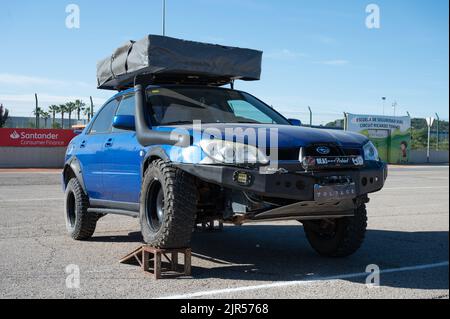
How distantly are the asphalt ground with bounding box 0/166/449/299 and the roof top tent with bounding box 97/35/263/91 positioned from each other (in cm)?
205

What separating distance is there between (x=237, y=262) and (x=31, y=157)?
23988mm

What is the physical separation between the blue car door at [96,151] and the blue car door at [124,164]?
16cm

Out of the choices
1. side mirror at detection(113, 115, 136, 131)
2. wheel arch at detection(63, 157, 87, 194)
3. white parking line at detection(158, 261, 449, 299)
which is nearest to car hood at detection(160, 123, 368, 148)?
side mirror at detection(113, 115, 136, 131)

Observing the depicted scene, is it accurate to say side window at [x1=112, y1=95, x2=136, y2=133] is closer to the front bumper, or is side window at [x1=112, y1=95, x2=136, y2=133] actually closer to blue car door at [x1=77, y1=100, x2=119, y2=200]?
blue car door at [x1=77, y1=100, x2=119, y2=200]

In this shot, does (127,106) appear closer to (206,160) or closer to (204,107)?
(204,107)

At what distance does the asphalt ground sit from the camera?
14.9 feet

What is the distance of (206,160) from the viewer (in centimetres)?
471

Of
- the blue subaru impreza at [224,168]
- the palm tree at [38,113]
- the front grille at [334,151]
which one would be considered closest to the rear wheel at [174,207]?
the blue subaru impreza at [224,168]

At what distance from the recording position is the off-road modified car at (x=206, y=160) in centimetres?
471

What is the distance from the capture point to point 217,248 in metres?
6.69
